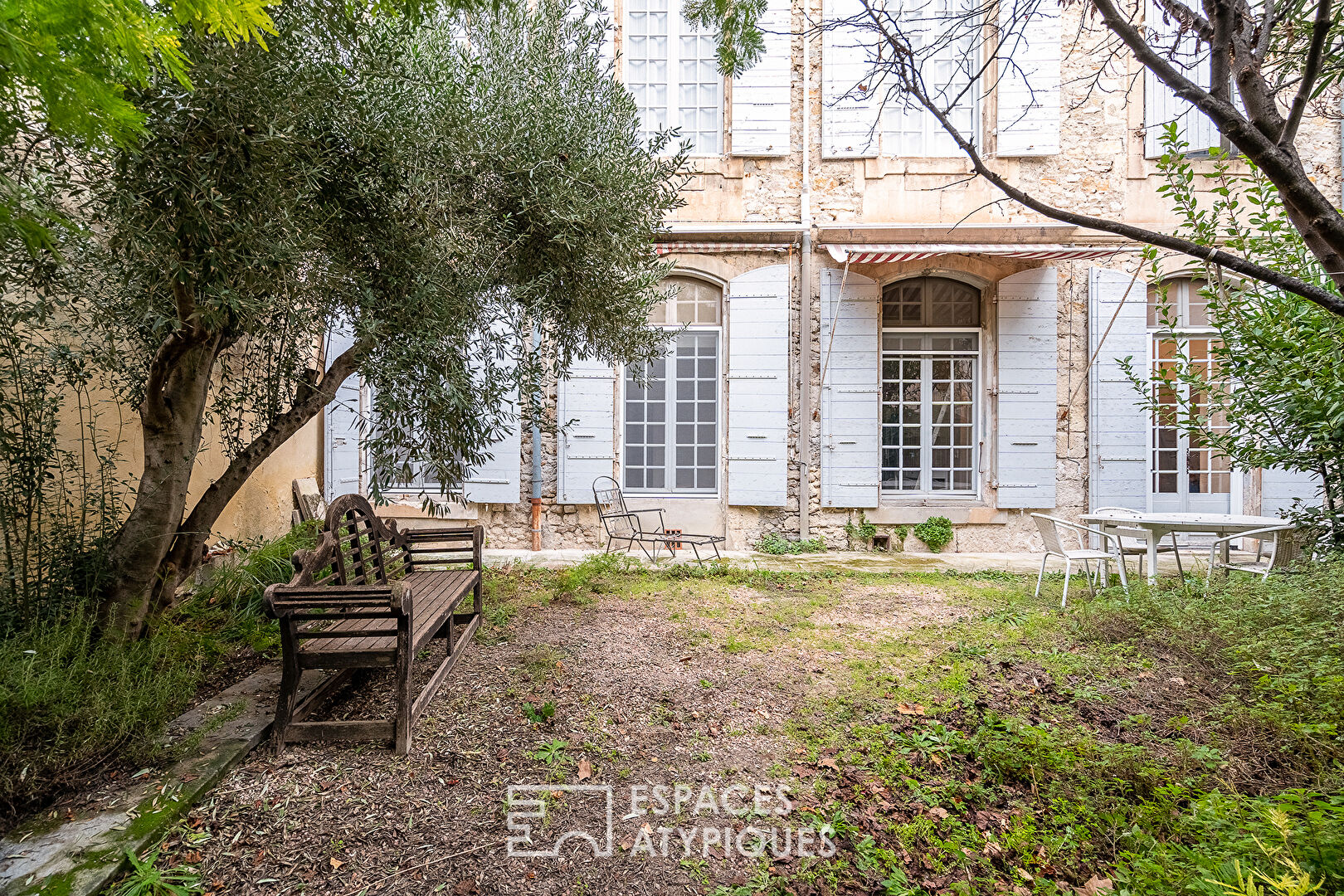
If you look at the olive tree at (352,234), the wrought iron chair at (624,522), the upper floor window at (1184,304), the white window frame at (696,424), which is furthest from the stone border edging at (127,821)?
the upper floor window at (1184,304)

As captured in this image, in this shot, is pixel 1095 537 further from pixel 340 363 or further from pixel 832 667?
pixel 340 363

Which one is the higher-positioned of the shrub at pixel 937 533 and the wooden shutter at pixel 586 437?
the wooden shutter at pixel 586 437

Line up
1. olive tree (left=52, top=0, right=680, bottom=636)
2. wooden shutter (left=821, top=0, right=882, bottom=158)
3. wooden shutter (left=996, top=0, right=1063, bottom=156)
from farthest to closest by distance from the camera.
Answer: wooden shutter (left=821, top=0, right=882, bottom=158), wooden shutter (left=996, top=0, right=1063, bottom=156), olive tree (left=52, top=0, right=680, bottom=636)

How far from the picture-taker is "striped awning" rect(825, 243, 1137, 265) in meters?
6.39

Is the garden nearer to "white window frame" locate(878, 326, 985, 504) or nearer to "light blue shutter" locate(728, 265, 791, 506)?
"light blue shutter" locate(728, 265, 791, 506)

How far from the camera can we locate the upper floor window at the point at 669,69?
7324 millimetres

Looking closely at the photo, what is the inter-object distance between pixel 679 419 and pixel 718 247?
2.01m

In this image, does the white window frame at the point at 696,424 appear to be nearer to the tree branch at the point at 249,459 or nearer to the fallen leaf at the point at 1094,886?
the tree branch at the point at 249,459

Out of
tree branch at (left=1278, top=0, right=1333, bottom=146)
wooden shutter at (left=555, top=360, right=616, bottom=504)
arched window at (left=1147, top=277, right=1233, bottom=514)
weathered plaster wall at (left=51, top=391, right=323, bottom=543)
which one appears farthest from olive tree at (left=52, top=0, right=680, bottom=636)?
arched window at (left=1147, top=277, right=1233, bottom=514)

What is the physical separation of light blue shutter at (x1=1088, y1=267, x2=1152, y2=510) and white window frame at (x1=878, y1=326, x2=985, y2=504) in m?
1.17

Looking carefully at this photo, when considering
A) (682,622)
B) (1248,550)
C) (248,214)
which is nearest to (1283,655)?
(682,622)

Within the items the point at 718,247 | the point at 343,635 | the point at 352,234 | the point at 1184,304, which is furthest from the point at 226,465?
the point at 1184,304

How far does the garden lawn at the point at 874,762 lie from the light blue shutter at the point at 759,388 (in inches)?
120

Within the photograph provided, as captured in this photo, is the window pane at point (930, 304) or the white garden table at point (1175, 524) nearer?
the white garden table at point (1175, 524)
